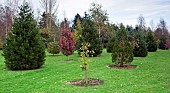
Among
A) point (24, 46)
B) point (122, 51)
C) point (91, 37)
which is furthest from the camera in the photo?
point (91, 37)

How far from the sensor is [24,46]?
1396 cm

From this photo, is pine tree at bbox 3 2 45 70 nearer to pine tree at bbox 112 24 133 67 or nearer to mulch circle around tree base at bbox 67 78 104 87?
pine tree at bbox 112 24 133 67

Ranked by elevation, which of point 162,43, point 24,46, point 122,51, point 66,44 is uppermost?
point 162,43

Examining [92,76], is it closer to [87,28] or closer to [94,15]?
[87,28]

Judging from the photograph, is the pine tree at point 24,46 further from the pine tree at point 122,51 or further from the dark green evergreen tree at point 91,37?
the dark green evergreen tree at point 91,37

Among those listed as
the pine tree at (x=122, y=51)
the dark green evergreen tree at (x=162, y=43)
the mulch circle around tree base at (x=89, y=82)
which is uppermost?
the dark green evergreen tree at (x=162, y=43)

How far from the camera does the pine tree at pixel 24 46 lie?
45.5 ft

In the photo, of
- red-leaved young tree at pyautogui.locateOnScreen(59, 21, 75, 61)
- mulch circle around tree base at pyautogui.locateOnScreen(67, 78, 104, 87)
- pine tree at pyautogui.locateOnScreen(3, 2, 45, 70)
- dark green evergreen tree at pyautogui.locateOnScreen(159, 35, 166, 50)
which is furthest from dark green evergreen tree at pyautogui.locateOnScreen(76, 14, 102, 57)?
dark green evergreen tree at pyautogui.locateOnScreen(159, 35, 166, 50)

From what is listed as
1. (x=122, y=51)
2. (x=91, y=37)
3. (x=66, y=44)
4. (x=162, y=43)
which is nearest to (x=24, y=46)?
(x=66, y=44)

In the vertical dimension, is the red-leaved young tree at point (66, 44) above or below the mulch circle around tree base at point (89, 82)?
above

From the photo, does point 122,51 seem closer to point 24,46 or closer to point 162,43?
point 24,46

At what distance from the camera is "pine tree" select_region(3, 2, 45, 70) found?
13867 millimetres

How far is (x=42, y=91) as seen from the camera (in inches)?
327

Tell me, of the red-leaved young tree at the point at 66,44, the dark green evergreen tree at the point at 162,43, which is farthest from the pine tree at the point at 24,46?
the dark green evergreen tree at the point at 162,43
